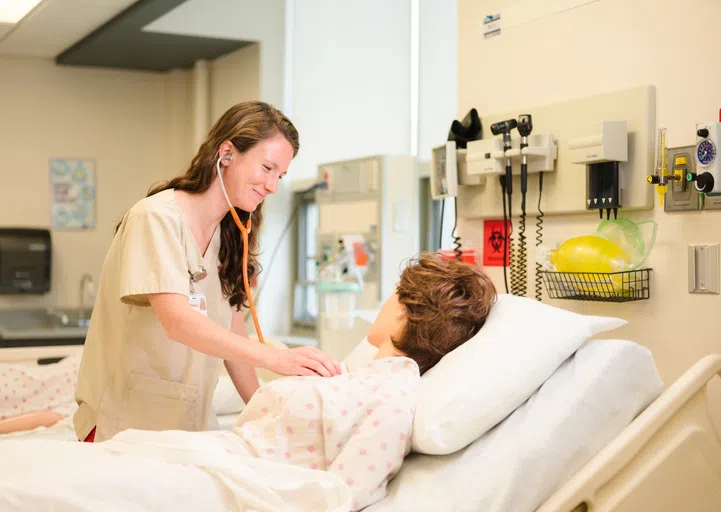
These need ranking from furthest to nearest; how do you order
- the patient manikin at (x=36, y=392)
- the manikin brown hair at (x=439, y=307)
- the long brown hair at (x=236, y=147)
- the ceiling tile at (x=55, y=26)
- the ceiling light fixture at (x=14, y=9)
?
the ceiling tile at (x=55, y=26), the ceiling light fixture at (x=14, y=9), the patient manikin at (x=36, y=392), the long brown hair at (x=236, y=147), the manikin brown hair at (x=439, y=307)

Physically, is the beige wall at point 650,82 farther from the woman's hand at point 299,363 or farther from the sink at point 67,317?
the sink at point 67,317

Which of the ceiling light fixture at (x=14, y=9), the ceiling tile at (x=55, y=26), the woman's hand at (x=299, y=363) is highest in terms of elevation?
the ceiling tile at (x=55, y=26)

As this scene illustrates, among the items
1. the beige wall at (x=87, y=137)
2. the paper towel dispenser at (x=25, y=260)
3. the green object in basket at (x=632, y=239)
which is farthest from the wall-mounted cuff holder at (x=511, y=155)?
the paper towel dispenser at (x=25, y=260)

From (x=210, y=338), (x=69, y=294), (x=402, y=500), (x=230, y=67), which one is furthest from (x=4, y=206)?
(x=402, y=500)

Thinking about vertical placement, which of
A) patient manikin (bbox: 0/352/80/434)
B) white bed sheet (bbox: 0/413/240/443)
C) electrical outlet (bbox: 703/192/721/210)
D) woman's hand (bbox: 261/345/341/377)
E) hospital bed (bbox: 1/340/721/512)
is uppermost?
electrical outlet (bbox: 703/192/721/210)

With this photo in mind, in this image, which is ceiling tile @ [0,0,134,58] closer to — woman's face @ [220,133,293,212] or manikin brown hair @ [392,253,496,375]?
woman's face @ [220,133,293,212]

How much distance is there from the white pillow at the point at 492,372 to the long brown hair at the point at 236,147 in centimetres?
56

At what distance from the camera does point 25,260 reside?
5465 millimetres

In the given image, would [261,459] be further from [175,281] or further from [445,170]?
[445,170]

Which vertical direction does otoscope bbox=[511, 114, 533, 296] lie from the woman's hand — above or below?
above

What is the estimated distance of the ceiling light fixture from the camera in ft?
12.2

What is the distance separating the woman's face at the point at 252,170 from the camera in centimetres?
176

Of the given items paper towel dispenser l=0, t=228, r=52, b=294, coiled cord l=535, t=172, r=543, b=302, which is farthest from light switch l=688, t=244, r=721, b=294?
paper towel dispenser l=0, t=228, r=52, b=294

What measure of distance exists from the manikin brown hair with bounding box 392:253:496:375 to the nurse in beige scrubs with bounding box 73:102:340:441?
39cm
